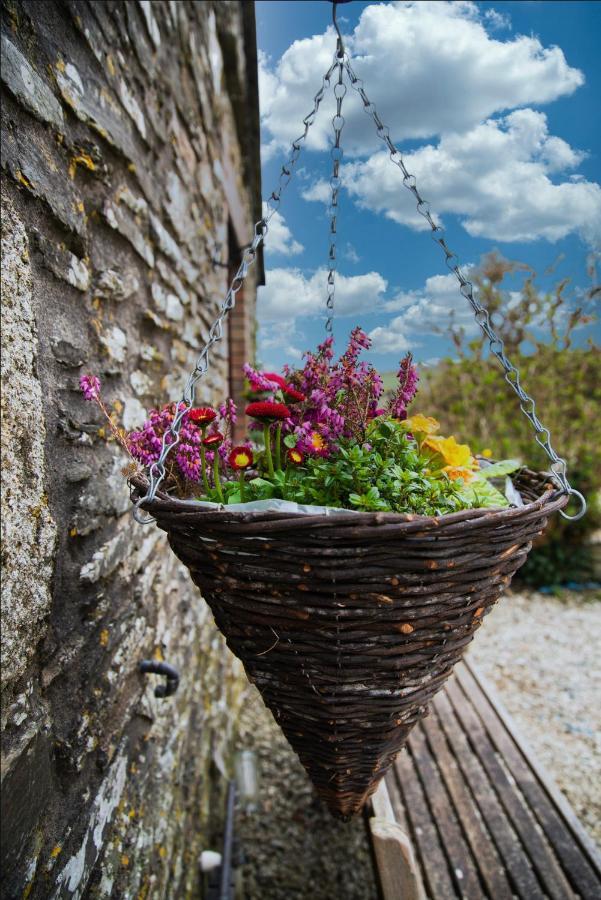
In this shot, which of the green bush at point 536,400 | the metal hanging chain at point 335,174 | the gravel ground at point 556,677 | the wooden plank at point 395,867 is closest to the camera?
the metal hanging chain at point 335,174

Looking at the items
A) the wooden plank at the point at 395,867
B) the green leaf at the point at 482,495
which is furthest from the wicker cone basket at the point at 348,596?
the wooden plank at the point at 395,867

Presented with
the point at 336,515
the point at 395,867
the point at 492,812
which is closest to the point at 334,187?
the point at 336,515

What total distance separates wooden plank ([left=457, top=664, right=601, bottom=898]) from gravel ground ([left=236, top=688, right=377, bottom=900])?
2.45 feet

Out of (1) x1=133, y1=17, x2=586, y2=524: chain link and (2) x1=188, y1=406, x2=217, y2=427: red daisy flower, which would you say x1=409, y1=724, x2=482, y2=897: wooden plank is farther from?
(2) x1=188, y1=406, x2=217, y2=427: red daisy flower

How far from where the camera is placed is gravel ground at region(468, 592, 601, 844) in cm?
307

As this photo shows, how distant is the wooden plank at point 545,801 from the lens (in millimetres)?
1919

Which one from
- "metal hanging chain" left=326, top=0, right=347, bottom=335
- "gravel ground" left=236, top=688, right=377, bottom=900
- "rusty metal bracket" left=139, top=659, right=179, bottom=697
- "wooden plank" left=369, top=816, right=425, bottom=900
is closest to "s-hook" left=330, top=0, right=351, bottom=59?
"metal hanging chain" left=326, top=0, right=347, bottom=335

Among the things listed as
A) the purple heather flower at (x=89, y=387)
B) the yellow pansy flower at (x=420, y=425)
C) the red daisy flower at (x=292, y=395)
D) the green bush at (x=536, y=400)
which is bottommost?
the yellow pansy flower at (x=420, y=425)

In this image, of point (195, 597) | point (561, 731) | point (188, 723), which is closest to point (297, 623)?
point (188, 723)

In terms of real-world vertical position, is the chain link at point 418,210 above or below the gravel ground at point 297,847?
above

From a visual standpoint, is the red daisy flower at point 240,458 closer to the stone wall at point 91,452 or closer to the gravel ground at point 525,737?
the stone wall at point 91,452

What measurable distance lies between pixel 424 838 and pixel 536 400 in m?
4.61

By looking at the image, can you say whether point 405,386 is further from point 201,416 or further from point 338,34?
point 338,34

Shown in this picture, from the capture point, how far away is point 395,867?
1367 millimetres
